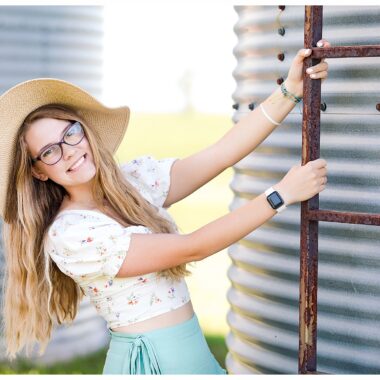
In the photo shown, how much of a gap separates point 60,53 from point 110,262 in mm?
3479

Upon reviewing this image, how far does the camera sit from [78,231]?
9.50 ft

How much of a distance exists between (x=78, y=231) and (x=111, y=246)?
0.12 meters

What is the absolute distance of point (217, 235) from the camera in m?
2.80

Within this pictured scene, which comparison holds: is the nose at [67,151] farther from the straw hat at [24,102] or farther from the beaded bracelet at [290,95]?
the beaded bracelet at [290,95]

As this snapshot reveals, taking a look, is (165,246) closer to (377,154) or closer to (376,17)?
(377,154)

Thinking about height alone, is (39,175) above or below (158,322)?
above

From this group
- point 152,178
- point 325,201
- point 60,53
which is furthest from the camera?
point 60,53

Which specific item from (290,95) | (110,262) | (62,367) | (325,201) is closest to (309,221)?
(325,201)

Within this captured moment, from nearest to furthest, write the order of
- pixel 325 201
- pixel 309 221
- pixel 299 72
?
pixel 309 221 < pixel 299 72 < pixel 325 201

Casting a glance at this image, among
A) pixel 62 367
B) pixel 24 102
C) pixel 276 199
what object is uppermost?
pixel 24 102

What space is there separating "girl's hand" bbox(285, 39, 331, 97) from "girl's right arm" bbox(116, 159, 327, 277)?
27cm

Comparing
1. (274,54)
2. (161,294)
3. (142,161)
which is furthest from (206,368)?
(274,54)

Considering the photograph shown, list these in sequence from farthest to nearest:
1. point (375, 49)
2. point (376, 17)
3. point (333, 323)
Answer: point (333, 323), point (376, 17), point (375, 49)

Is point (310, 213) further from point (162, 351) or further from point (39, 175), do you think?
point (39, 175)
